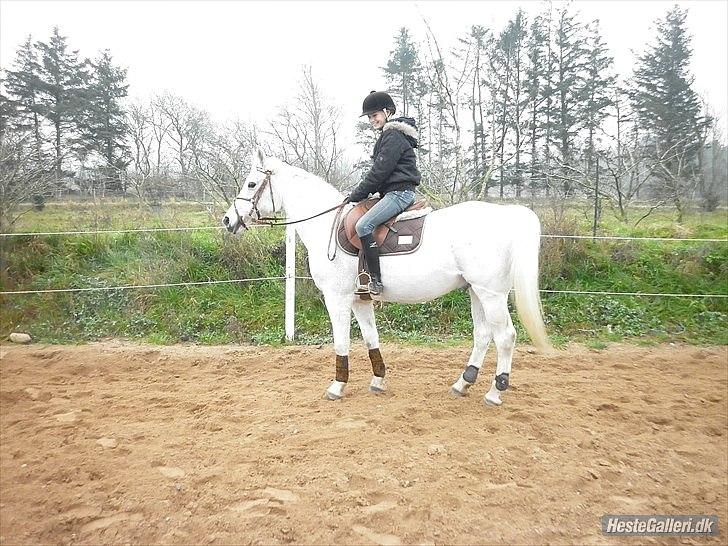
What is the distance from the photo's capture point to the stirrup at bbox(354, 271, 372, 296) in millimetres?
4016

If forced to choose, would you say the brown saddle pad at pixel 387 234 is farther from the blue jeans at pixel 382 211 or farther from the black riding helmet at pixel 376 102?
the black riding helmet at pixel 376 102

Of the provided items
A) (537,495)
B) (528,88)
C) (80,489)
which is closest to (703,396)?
(537,495)

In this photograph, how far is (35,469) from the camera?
2.94 metres

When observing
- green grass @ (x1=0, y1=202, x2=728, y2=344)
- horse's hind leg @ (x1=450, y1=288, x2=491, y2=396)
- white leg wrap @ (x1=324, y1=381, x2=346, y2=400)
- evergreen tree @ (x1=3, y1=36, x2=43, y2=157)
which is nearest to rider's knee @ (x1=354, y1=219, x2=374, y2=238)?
horse's hind leg @ (x1=450, y1=288, x2=491, y2=396)

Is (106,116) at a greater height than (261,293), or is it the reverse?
(106,116)

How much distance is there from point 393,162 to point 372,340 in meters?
1.68

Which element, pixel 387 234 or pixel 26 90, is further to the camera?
pixel 26 90

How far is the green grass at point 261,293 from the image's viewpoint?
21.4ft

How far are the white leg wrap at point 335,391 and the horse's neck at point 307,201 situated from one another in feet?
4.28

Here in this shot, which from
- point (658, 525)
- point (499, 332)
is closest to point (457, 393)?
point (499, 332)

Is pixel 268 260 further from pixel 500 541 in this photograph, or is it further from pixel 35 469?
pixel 500 541

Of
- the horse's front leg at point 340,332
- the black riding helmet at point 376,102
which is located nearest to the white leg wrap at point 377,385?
the horse's front leg at point 340,332

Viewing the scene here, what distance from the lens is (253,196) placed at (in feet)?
14.2

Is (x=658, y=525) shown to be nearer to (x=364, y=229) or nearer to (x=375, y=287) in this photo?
(x=375, y=287)
